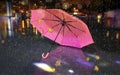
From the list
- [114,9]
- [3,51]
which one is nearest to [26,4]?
[114,9]

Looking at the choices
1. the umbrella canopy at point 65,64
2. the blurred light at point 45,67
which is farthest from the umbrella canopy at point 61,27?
the blurred light at point 45,67

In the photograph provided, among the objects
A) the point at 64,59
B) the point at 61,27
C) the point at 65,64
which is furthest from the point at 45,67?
the point at 61,27

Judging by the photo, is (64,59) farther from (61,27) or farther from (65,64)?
(61,27)

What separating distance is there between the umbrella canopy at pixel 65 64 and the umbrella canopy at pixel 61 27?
0.34 metres

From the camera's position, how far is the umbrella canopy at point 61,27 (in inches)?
273

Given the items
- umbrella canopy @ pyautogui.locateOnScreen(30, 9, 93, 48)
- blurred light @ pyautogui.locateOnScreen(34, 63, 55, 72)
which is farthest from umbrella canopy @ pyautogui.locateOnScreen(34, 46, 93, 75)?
umbrella canopy @ pyautogui.locateOnScreen(30, 9, 93, 48)

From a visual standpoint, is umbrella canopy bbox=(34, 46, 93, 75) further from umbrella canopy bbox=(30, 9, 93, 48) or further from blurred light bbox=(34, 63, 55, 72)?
umbrella canopy bbox=(30, 9, 93, 48)

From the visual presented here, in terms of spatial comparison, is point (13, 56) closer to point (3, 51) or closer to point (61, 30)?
point (3, 51)

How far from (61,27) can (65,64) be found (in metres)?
1.29

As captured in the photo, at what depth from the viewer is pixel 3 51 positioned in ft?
25.6

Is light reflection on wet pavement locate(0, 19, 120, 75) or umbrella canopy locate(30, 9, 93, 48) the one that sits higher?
umbrella canopy locate(30, 9, 93, 48)

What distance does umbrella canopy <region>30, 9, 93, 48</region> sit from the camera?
6.92m

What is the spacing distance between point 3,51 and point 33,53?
82cm

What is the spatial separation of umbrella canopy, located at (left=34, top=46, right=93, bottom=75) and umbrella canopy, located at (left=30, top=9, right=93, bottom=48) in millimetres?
341
